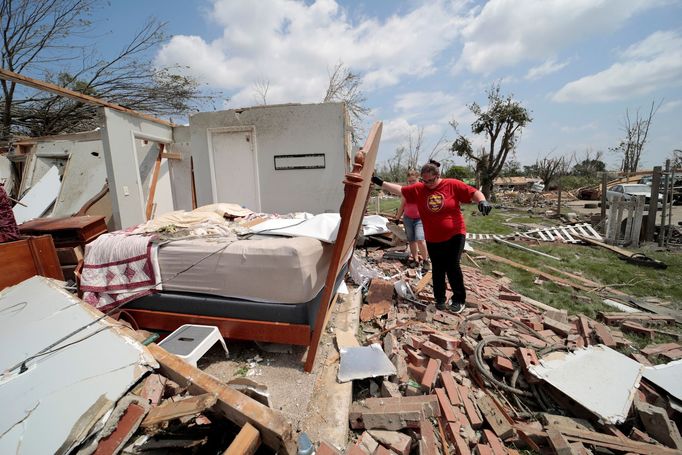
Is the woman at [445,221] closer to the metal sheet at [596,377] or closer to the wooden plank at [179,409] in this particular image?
the metal sheet at [596,377]

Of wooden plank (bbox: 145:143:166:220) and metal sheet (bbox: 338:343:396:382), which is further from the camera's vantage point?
wooden plank (bbox: 145:143:166:220)

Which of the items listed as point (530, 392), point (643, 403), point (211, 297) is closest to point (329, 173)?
point (211, 297)

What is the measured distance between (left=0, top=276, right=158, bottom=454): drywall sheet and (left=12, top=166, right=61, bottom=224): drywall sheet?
543 centimetres

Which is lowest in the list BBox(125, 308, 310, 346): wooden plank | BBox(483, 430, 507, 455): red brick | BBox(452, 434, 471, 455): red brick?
BBox(483, 430, 507, 455): red brick

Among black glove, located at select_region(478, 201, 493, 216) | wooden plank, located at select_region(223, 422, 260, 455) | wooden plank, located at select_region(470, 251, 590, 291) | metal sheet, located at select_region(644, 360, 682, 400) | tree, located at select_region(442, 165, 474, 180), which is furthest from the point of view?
tree, located at select_region(442, 165, 474, 180)

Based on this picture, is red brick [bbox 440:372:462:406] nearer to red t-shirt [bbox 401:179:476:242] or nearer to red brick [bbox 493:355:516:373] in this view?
red brick [bbox 493:355:516:373]

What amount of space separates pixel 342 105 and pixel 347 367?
4.59 meters

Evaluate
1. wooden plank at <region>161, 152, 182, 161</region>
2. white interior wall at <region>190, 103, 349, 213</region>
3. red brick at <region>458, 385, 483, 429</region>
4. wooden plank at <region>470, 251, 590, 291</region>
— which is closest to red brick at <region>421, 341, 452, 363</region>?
red brick at <region>458, 385, 483, 429</region>

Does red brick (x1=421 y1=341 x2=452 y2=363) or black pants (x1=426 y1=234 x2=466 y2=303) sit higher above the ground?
black pants (x1=426 y1=234 x2=466 y2=303)

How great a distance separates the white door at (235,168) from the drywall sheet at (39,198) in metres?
3.78

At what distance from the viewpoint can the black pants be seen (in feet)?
10.2

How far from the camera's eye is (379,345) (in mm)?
2395

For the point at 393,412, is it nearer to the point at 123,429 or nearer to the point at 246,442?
the point at 246,442

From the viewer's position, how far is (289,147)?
5.40m
